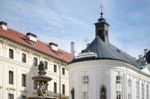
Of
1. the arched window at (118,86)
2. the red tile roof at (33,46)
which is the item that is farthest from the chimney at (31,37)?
the arched window at (118,86)

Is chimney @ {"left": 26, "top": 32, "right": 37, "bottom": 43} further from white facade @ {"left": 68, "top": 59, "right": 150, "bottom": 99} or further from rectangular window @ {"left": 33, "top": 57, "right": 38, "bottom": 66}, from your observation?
white facade @ {"left": 68, "top": 59, "right": 150, "bottom": 99}

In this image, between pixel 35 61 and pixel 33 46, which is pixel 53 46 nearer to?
pixel 33 46

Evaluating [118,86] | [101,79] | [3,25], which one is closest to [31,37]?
[3,25]

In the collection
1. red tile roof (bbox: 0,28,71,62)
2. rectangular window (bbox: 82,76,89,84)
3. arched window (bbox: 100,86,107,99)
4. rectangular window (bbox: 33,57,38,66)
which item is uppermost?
red tile roof (bbox: 0,28,71,62)

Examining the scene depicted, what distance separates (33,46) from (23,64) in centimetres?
404

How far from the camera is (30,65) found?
5181cm

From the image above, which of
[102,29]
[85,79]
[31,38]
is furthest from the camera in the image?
[102,29]

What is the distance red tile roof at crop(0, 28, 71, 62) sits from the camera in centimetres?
A: 4862

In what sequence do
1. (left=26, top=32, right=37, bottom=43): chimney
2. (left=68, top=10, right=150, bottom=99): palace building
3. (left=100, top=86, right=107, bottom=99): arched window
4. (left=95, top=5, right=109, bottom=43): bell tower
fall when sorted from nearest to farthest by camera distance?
(left=100, top=86, right=107, bottom=99): arched window
(left=68, top=10, right=150, bottom=99): palace building
(left=26, top=32, right=37, bottom=43): chimney
(left=95, top=5, right=109, bottom=43): bell tower

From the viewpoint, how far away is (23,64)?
50.2 meters

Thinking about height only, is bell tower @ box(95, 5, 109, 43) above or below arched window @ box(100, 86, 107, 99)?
above

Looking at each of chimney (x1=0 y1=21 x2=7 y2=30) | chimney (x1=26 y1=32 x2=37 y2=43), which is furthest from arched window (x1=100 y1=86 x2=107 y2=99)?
chimney (x1=0 y1=21 x2=7 y2=30)

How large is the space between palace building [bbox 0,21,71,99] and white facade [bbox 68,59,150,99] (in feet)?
18.1

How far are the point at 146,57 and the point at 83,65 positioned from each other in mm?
24907
